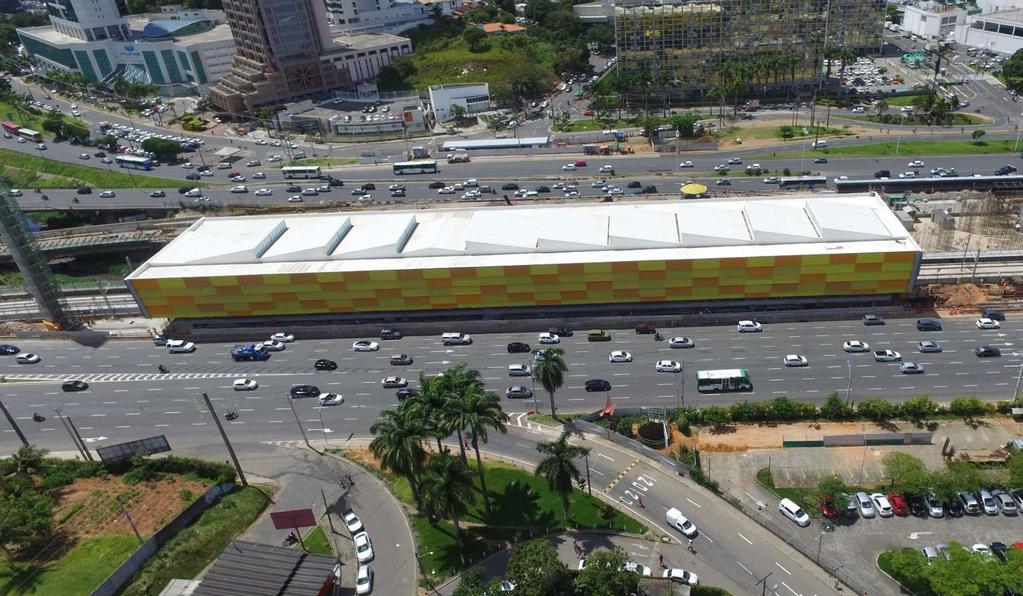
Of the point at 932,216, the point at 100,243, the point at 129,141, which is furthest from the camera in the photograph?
the point at 129,141

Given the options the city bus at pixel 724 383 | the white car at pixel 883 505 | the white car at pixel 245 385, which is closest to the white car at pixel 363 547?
the white car at pixel 245 385

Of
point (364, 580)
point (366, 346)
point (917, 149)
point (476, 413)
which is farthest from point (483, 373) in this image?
point (917, 149)

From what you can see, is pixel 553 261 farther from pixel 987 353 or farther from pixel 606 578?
pixel 987 353

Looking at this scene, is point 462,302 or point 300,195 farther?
point 300,195

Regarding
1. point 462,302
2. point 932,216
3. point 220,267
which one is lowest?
point 932,216

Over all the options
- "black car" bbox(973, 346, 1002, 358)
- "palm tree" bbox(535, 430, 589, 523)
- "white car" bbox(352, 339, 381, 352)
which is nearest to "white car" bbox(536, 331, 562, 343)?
"white car" bbox(352, 339, 381, 352)

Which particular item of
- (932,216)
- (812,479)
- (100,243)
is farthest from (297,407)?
(932,216)

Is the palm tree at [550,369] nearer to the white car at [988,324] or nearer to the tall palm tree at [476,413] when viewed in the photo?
the tall palm tree at [476,413]

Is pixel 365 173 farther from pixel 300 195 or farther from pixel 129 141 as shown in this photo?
pixel 129 141
